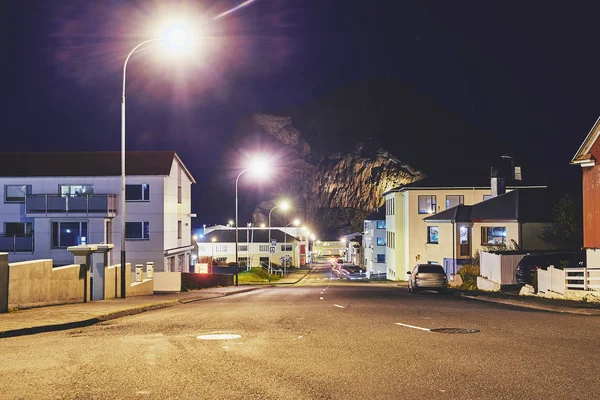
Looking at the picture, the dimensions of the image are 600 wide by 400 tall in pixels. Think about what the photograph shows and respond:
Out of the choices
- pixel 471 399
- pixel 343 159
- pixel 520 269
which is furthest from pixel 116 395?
pixel 343 159

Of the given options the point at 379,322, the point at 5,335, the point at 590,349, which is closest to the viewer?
the point at 590,349

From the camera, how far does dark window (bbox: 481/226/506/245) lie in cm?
5006

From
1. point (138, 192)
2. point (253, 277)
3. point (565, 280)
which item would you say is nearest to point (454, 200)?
point (253, 277)

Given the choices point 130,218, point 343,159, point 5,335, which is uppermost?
point 343,159

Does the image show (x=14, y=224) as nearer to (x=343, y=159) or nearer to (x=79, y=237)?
(x=79, y=237)

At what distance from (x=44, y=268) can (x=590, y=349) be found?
14.4 metres

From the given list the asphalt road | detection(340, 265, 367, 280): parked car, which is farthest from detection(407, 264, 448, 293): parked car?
detection(340, 265, 367, 280): parked car

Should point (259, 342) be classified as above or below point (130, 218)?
below

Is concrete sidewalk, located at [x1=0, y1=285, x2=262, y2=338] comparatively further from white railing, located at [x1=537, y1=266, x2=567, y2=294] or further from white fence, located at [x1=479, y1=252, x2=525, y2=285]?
white fence, located at [x1=479, y1=252, x2=525, y2=285]

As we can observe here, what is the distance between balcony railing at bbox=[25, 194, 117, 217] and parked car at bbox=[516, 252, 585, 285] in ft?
103

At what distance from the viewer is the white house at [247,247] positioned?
119 meters

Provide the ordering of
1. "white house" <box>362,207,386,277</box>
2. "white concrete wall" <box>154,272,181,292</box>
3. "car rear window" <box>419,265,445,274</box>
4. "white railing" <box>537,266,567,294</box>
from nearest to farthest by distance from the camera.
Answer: "white railing" <box>537,266,567,294</box>, "car rear window" <box>419,265,445,274</box>, "white concrete wall" <box>154,272,181,292</box>, "white house" <box>362,207,386,277</box>

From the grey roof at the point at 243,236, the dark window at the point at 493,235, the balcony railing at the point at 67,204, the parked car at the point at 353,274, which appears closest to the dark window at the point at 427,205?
the dark window at the point at 493,235

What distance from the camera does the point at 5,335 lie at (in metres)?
11.9
